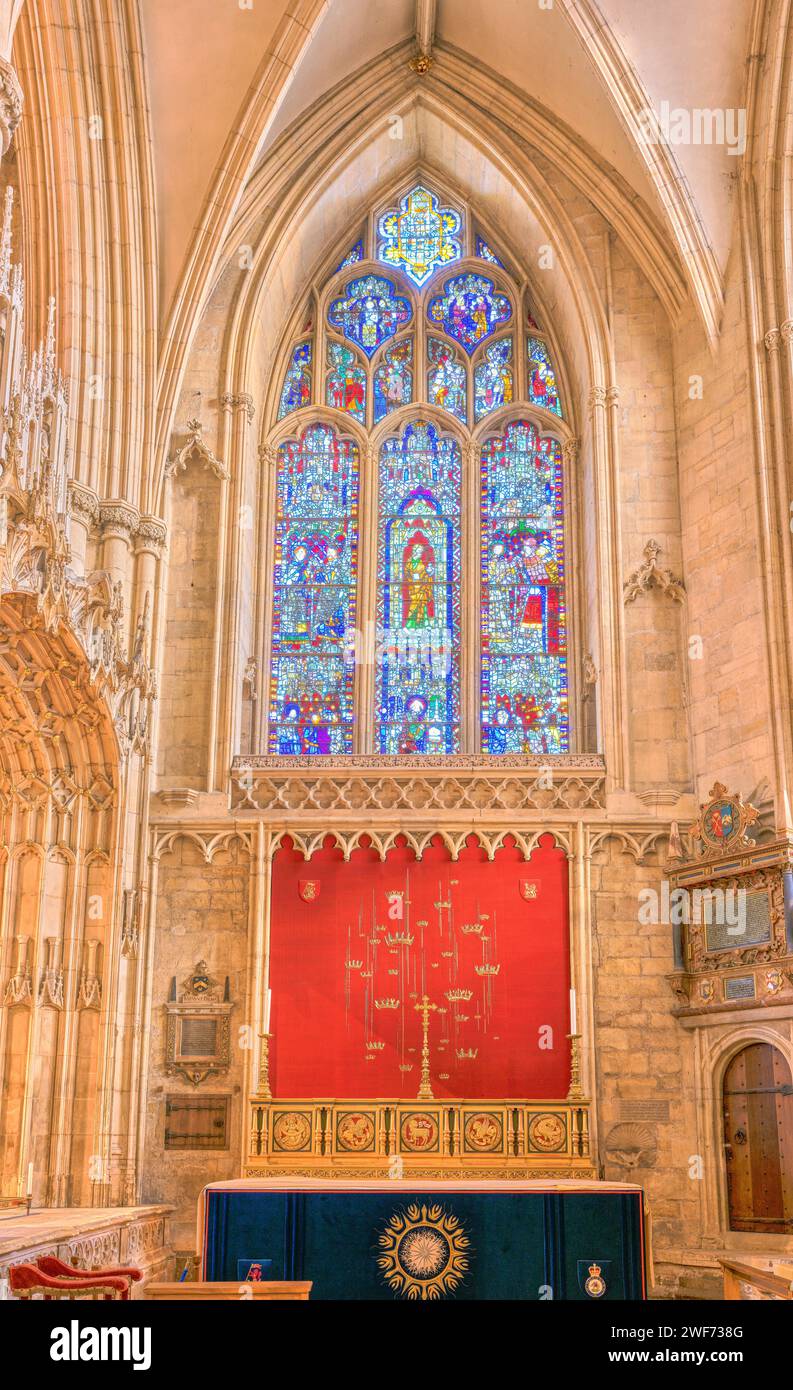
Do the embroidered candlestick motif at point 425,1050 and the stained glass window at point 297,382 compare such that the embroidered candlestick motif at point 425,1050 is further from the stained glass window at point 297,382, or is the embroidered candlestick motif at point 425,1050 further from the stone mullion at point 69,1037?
the stained glass window at point 297,382

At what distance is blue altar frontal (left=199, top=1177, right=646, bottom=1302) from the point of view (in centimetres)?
984

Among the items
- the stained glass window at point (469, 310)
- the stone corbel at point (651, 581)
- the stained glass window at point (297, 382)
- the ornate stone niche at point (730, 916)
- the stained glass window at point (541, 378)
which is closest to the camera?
the ornate stone niche at point (730, 916)

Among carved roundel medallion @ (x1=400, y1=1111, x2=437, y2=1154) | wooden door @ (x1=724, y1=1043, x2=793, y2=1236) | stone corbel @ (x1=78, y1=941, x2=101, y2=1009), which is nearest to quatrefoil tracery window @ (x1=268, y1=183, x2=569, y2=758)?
stone corbel @ (x1=78, y1=941, x2=101, y2=1009)

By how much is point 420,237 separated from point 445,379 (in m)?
1.97

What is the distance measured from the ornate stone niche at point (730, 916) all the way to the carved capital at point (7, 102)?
806cm

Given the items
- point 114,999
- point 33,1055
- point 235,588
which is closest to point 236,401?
point 235,588

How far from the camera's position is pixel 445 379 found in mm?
16844

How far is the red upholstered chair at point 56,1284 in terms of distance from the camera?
731 cm

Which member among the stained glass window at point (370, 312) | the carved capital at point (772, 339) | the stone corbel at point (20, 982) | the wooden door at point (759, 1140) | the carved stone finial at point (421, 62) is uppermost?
the carved stone finial at point (421, 62)

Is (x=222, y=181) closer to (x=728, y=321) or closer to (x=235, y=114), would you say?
(x=235, y=114)

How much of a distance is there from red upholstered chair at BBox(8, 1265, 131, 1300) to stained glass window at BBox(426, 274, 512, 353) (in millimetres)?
12086

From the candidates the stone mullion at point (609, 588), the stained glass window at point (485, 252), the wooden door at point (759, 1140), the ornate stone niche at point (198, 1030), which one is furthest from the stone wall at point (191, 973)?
the stained glass window at point (485, 252)

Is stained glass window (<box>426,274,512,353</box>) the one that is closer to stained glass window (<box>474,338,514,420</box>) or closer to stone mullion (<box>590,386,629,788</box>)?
stained glass window (<box>474,338,514,420</box>)

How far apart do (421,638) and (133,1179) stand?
6403 millimetres
